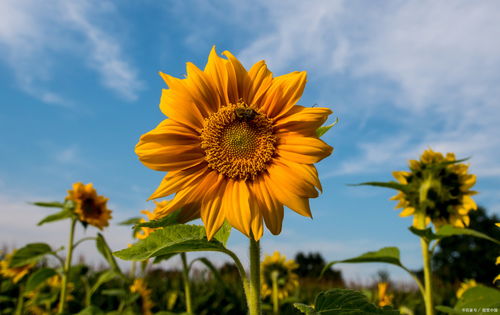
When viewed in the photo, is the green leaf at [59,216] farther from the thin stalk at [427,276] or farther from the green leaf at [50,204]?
the thin stalk at [427,276]

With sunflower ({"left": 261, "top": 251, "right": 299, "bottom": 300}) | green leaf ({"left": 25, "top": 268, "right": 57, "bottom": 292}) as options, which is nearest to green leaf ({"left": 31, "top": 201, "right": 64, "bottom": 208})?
green leaf ({"left": 25, "top": 268, "right": 57, "bottom": 292})

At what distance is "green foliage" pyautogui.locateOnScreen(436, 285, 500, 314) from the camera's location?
173cm

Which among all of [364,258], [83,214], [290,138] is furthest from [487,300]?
[83,214]

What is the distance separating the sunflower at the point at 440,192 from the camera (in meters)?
3.41

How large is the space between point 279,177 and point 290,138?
0.16m

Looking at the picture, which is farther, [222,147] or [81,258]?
[81,258]

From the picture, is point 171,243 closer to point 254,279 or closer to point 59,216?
point 254,279

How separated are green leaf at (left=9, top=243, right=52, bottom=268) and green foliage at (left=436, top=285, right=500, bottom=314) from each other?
150 inches

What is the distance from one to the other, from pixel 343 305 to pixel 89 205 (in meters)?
3.86

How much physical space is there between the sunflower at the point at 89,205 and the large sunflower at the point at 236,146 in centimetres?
322

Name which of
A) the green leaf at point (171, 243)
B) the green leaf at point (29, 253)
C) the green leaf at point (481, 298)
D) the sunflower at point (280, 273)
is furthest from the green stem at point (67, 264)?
the green leaf at point (481, 298)

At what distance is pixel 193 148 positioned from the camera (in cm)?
183

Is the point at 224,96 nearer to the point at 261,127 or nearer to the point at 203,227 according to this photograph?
the point at 261,127

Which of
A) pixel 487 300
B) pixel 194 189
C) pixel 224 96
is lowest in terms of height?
pixel 487 300
